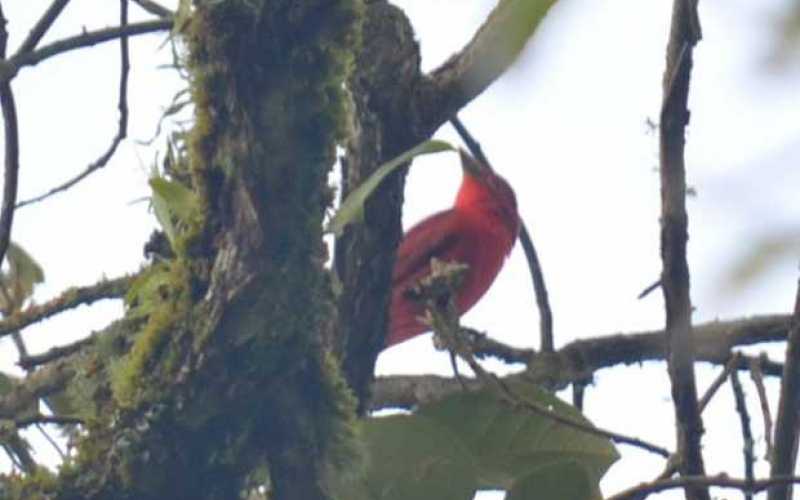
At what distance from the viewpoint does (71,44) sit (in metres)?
→ 3.08

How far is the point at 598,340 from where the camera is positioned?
323 cm

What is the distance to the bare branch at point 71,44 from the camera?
295 centimetres

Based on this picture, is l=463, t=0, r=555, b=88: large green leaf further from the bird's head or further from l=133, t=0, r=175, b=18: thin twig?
the bird's head

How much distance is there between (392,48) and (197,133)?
32.4 inches

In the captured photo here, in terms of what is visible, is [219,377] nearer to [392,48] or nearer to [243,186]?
[243,186]

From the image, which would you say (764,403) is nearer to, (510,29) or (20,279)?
(510,29)

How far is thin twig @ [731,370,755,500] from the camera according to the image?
6.03 feet

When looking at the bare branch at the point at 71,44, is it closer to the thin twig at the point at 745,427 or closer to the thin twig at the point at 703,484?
the thin twig at the point at 745,427

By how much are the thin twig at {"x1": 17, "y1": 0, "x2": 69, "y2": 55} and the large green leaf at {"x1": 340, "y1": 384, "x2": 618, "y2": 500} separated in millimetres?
1452

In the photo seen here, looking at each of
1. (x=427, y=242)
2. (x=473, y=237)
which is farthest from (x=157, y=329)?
(x=473, y=237)

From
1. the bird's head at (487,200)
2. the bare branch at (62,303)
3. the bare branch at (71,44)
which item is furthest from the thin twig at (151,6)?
the bird's head at (487,200)

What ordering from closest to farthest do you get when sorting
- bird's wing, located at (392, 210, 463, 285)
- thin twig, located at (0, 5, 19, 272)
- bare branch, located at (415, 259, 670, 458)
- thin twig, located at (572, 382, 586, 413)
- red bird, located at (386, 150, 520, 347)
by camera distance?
bare branch, located at (415, 259, 670, 458) → thin twig, located at (0, 5, 19, 272) → thin twig, located at (572, 382, 586, 413) → bird's wing, located at (392, 210, 463, 285) → red bird, located at (386, 150, 520, 347)

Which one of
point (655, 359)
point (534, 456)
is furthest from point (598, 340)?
point (534, 456)

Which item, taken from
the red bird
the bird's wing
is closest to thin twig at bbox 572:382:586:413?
the bird's wing
